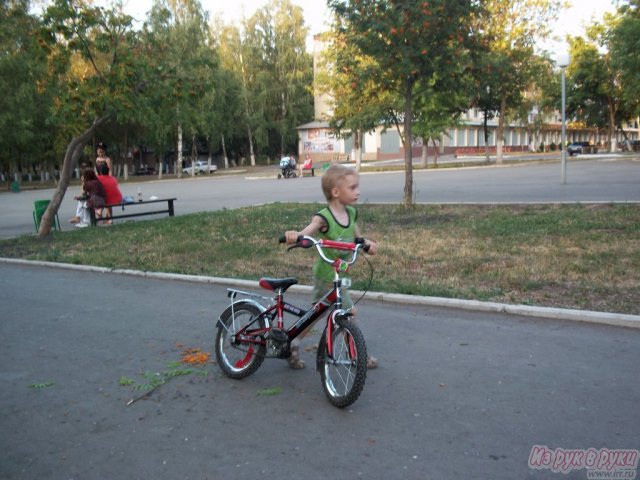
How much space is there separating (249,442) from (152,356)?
1.98 m

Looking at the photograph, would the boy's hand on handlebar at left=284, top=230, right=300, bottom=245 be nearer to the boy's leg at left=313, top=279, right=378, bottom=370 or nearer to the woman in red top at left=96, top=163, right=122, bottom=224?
the boy's leg at left=313, top=279, right=378, bottom=370

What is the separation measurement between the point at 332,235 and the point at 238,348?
1.21m

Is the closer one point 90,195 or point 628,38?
point 90,195

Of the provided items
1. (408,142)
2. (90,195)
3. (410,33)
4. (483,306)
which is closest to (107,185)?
(90,195)

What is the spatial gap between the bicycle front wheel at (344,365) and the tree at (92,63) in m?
10.5

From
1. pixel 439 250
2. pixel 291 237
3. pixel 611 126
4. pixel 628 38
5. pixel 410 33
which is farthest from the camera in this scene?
pixel 611 126

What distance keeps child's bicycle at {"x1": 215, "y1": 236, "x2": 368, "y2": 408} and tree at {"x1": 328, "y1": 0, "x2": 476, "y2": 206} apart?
9124 millimetres

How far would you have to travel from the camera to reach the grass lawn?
7297 millimetres

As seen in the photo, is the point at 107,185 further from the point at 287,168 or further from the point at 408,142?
the point at 287,168

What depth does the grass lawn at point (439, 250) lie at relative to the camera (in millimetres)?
7297

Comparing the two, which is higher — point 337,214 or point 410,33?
point 410,33

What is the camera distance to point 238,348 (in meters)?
5.00

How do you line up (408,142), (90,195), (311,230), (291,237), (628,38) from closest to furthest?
(291,237) → (311,230) → (408,142) → (90,195) → (628,38)

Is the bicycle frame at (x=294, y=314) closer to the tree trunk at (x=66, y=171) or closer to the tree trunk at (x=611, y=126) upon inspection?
the tree trunk at (x=66, y=171)
